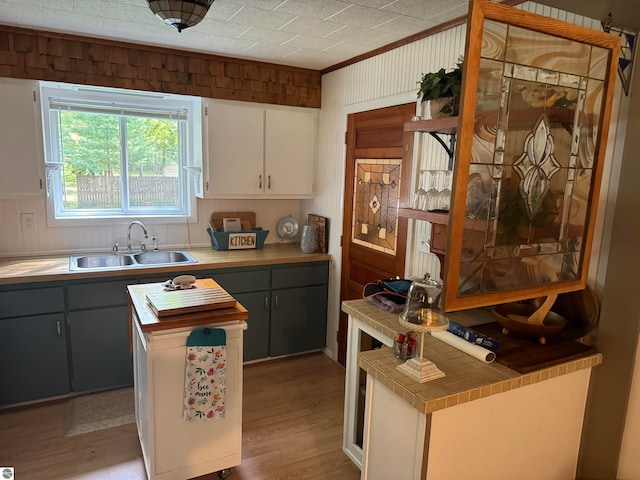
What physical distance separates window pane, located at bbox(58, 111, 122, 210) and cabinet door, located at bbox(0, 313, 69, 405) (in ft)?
3.33

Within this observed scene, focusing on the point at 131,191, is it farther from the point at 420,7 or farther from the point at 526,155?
the point at 526,155

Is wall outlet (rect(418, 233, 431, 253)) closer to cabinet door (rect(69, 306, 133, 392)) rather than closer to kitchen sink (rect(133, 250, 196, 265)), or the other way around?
kitchen sink (rect(133, 250, 196, 265))

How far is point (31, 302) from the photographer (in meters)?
2.84

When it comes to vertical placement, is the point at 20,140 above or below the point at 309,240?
above

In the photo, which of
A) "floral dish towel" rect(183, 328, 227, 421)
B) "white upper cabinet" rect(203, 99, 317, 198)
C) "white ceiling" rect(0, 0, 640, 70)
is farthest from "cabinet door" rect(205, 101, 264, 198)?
"floral dish towel" rect(183, 328, 227, 421)

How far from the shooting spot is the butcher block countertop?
203 centimetres

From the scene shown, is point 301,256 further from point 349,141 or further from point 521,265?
point 521,265

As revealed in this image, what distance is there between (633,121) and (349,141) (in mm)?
2093

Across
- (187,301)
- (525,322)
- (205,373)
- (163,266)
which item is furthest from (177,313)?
(525,322)

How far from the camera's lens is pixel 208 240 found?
12.9ft

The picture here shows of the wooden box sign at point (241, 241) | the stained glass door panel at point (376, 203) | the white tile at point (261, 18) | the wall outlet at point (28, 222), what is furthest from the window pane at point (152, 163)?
the stained glass door panel at point (376, 203)

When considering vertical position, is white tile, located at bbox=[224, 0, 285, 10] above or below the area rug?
above

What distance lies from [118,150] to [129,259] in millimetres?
892

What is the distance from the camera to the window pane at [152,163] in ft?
12.1
